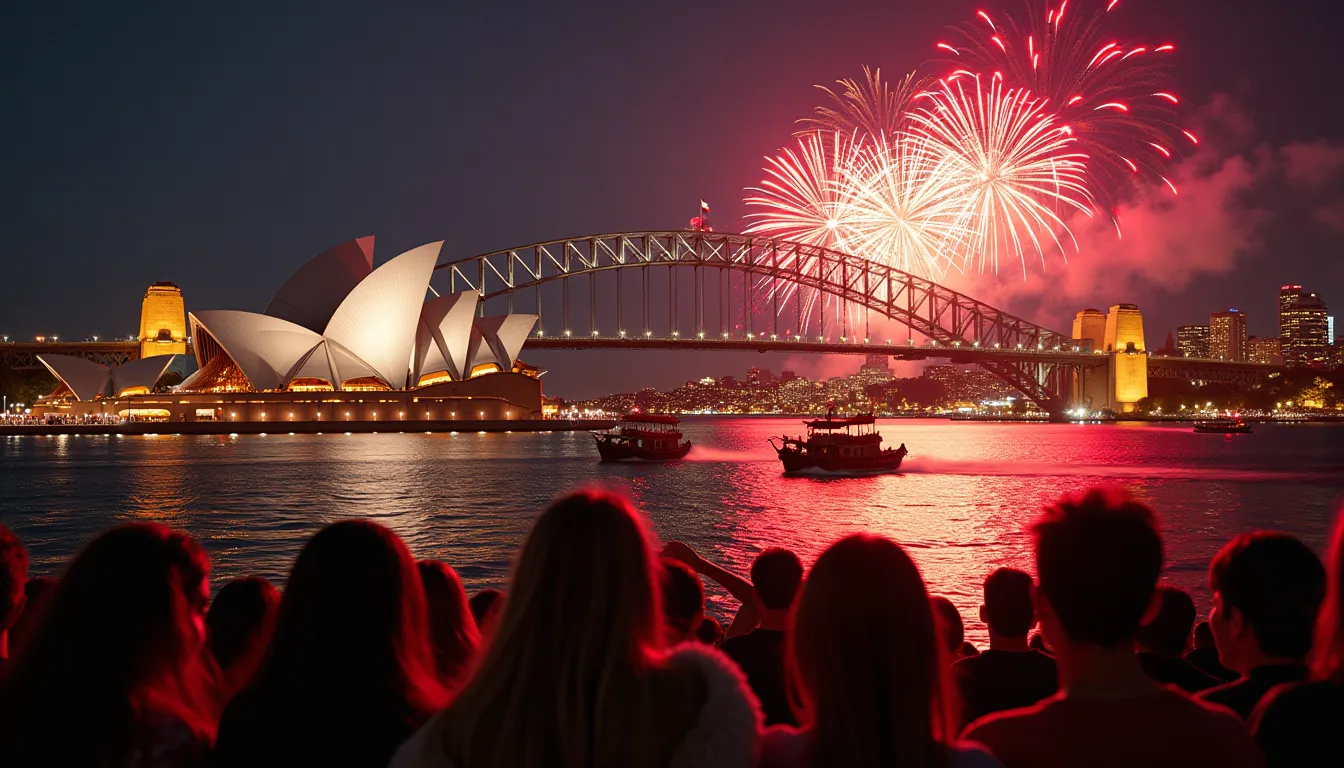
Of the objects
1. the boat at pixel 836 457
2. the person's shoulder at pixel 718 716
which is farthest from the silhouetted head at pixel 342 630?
the boat at pixel 836 457

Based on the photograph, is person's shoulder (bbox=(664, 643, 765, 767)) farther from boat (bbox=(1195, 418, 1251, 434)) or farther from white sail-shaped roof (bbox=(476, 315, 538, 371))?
boat (bbox=(1195, 418, 1251, 434))

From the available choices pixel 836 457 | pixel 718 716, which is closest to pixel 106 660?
pixel 718 716

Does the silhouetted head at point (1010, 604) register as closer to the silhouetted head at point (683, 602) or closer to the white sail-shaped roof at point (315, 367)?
the silhouetted head at point (683, 602)

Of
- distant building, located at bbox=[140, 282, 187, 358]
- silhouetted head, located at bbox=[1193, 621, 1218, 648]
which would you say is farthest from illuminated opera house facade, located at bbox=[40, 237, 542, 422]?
silhouetted head, located at bbox=[1193, 621, 1218, 648]

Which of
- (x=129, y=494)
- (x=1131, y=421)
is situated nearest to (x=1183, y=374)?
(x=1131, y=421)

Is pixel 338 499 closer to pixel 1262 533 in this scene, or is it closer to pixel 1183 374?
pixel 1262 533
